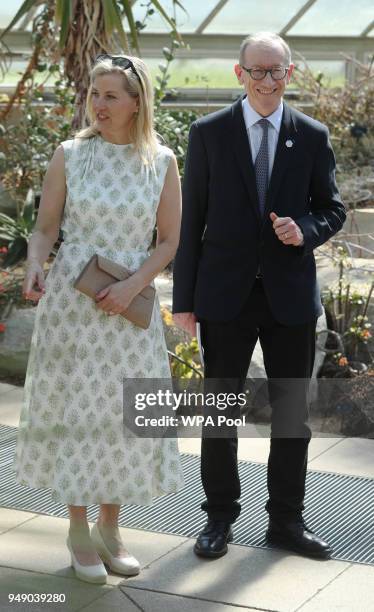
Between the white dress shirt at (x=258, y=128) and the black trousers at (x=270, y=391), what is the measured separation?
0.48 m

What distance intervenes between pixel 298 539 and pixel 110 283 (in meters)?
1.20

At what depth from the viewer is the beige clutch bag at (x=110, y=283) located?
11.3 feet

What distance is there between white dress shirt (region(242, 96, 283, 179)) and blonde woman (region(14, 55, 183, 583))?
38cm

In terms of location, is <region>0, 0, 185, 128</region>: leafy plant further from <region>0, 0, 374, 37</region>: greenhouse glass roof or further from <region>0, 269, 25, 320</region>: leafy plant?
<region>0, 0, 374, 37</region>: greenhouse glass roof

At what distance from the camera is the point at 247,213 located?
3.75 metres

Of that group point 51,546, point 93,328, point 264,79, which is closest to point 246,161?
point 264,79

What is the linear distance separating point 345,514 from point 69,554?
1167mm

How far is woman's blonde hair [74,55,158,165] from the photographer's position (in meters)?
3.49

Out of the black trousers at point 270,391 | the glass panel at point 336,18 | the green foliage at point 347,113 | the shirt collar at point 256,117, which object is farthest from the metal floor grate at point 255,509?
the glass panel at point 336,18

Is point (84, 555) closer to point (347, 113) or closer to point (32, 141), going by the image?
point (32, 141)

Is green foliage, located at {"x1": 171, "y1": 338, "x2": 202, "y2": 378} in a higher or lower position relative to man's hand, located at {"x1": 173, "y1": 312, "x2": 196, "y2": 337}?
lower

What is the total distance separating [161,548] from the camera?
396 centimetres

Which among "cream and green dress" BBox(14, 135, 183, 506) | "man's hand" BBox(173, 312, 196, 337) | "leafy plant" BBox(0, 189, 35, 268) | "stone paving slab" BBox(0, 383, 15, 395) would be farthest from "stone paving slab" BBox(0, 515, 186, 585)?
"leafy plant" BBox(0, 189, 35, 268)

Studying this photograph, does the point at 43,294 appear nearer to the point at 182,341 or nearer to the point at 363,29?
the point at 182,341
